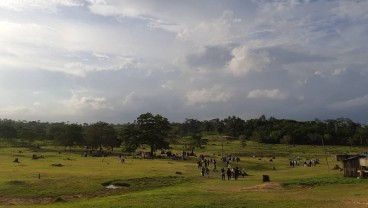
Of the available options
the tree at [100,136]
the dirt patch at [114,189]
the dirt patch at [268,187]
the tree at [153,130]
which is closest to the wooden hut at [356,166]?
the dirt patch at [268,187]

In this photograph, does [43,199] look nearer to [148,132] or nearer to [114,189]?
[114,189]

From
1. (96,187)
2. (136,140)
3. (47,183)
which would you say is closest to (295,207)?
(96,187)

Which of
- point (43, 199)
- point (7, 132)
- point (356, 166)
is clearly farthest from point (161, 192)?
point (7, 132)

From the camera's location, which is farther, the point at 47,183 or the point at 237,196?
the point at 47,183

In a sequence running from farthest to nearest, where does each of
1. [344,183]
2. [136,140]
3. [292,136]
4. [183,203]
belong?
1. [292,136]
2. [136,140]
3. [344,183]
4. [183,203]

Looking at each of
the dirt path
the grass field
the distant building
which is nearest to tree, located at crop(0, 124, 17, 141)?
the grass field

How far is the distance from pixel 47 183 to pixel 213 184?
66.5ft

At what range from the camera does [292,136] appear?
176m

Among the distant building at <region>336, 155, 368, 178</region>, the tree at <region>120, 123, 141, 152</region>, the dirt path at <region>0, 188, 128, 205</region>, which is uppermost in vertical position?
the tree at <region>120, 123, 141, 152</region>

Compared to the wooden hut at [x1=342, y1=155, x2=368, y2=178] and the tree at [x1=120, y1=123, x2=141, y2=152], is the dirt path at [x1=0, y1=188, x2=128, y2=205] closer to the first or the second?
the wooden hut at [x1=342, y1=155, x2=368, y2=178]

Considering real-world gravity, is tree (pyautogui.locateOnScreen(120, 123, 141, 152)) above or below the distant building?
above

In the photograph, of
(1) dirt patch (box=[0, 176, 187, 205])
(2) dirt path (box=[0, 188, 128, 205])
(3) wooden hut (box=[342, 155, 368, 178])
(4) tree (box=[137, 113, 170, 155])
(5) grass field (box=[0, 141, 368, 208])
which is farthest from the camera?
(4) tree (box=[137, 113, 170, 155])

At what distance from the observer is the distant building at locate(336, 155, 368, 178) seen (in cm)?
4891

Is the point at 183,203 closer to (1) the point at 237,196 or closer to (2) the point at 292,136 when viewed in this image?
(1) the point at 237,196
